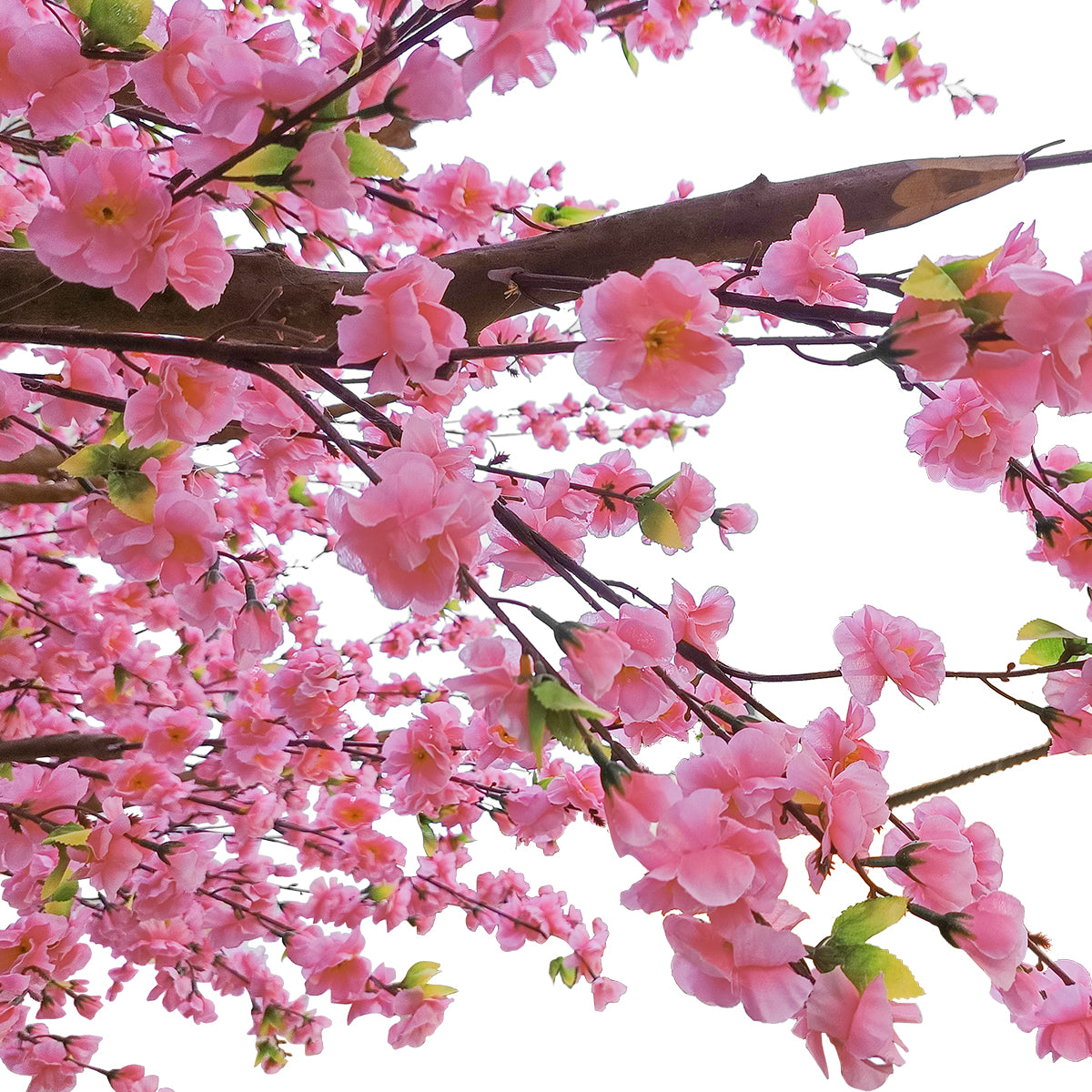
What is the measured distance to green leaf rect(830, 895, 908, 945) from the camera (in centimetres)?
58

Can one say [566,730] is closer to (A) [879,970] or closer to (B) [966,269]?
(A) [879,970]

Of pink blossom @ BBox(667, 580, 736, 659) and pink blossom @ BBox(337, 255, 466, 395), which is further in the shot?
pink blossom @ BBox(667, 580, 736, 659)

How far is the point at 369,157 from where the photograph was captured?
1.89 feet

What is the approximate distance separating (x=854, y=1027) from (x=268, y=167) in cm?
79

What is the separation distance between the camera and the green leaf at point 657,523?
0.89 meters

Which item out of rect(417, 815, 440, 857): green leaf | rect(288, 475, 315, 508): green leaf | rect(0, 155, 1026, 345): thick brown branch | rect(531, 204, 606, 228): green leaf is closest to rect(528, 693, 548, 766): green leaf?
rect(0, 155, 1026, 345): thick brown branch

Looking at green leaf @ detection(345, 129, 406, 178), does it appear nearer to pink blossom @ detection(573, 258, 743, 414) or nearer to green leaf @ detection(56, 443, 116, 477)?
pink blossom @ detection(573, 258, 743, 414)

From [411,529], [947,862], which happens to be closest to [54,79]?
[411,529]

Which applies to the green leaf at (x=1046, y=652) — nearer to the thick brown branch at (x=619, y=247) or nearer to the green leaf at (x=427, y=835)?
the thick brown branch at (x=619, y=247)

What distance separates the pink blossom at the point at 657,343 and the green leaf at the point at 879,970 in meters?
0.45

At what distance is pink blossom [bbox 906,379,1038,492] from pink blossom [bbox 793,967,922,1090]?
557 mm

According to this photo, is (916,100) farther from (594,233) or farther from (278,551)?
(278,551)

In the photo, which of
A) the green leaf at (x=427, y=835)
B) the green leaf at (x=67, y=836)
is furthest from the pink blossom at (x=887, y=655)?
the green leaf at (x=427, y=835)

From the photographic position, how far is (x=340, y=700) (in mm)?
1438
